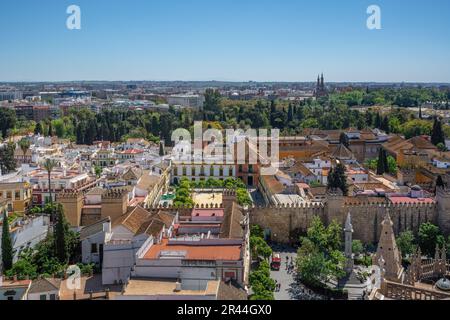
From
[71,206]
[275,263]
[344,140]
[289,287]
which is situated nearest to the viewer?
[289,287]

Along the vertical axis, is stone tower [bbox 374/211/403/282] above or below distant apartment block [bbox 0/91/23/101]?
below

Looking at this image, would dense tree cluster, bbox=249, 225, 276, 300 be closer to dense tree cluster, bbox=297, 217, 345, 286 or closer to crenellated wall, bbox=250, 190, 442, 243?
dense tree cluster, bbox=297, 217, 345, 286

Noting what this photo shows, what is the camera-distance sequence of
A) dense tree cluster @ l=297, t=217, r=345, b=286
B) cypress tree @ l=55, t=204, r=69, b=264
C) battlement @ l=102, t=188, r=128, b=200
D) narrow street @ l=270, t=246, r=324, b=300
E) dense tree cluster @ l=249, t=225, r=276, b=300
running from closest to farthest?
dense tree cluster @ l=249, t=225, r=276, b=300 < narrow street @ l=270, t=246, r=324, b=300 < dense tree cluster @ l=297, t=217, r=345, b=286 < cypress tree @ l=55, t=204, r=69, b=264 < battlement @ l=102, t=188, r=128, b=200

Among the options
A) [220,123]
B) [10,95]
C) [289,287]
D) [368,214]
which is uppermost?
[10,95]

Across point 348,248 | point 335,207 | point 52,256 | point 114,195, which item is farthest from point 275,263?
point 52,256

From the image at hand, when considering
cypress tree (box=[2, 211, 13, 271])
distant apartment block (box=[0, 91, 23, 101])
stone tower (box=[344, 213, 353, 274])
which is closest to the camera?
stone tower (box=[344, 213, 353, 274])

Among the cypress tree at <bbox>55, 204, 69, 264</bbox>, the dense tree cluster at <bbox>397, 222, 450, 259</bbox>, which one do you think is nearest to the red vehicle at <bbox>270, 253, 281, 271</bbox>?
the dense tree cluster at <bbox>397, 222, 450, 259</bbox>

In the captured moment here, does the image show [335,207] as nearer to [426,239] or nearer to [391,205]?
[391,205]

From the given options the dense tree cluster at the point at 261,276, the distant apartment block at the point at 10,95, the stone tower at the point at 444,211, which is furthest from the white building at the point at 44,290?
the distant apartment block at the point at 10,95

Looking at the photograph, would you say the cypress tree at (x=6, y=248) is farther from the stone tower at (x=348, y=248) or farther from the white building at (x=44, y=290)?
the stone tower at (x=348, y=248)
